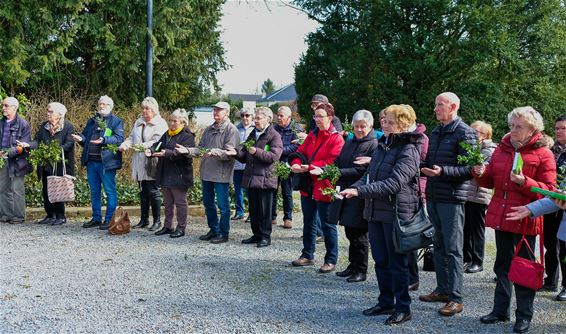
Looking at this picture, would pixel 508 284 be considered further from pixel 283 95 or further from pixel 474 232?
pixel 283 95

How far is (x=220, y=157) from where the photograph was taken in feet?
27.9

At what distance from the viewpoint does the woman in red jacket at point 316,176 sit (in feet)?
22.8

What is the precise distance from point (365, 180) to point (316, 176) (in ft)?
4.19

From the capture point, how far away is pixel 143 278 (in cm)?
661

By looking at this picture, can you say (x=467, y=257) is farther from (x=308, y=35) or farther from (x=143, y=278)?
(x=308, y=35)

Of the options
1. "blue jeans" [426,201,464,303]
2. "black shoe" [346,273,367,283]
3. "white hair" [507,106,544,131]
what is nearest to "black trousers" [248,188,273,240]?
"black shoe" [346,273,367,283]

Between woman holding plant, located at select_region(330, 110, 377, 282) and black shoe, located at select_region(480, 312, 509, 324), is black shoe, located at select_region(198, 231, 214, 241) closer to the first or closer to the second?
woman holding plant, located at select_region(330, 110, 377, 282)

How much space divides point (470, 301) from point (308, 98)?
29336 mm

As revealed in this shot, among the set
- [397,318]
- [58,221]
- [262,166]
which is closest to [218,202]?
[262,166]

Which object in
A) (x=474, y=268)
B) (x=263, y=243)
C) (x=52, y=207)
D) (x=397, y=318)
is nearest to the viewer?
(x=397, y=318)

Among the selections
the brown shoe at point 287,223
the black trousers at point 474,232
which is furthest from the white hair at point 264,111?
the black trousers at point 474,232

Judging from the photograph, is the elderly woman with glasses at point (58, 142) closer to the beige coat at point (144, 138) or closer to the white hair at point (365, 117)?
the beige coat at point (144, 138)

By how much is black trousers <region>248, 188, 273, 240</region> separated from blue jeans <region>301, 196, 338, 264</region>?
1031mm

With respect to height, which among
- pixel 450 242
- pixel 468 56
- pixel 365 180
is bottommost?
pixel 450 242
